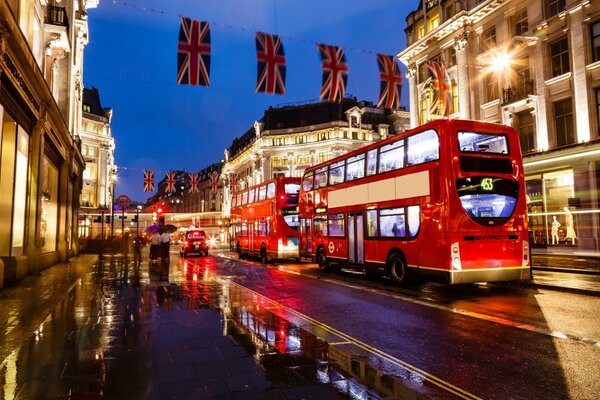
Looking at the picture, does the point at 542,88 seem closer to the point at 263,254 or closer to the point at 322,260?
the point at 322,260

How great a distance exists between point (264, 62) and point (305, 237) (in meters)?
8.62

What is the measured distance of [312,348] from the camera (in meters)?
6.39

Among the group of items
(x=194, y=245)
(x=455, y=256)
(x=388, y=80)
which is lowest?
(x=194, y=245)

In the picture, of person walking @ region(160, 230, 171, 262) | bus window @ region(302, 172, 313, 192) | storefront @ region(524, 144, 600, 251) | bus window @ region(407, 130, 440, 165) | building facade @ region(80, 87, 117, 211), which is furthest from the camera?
building facade @ region(80, 87, 117, 211)

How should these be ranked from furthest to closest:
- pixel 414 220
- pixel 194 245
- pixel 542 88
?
pixel 194 245, pixel 542 88, pixel 414 220

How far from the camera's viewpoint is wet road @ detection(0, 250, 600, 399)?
15.7ft

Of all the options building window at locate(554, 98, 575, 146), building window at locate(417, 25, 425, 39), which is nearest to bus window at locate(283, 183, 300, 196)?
building window at locate(554, 98, 575, 146)

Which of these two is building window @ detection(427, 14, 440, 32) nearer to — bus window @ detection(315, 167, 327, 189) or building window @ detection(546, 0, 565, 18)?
building window @ detection(546, 0, 565, 18)

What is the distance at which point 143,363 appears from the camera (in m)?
5.68

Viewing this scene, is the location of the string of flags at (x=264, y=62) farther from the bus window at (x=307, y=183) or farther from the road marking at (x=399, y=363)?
the road marking at (x=399, y=363)

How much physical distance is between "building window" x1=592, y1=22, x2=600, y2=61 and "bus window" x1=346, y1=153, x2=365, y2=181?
16.3 m

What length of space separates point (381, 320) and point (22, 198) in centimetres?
1287

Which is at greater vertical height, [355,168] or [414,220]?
[355,168]

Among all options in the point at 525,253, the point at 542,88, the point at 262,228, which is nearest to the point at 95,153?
the point at 262,228
